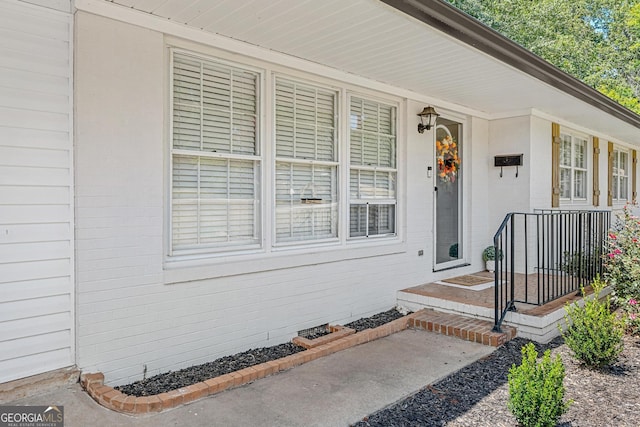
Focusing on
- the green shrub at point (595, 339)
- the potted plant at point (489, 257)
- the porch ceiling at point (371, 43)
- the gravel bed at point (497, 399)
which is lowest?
the gravel bed at point (497, 399)

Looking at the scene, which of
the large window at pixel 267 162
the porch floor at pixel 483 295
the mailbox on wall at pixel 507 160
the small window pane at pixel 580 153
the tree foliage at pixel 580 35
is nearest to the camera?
the large window at pixel 267 162

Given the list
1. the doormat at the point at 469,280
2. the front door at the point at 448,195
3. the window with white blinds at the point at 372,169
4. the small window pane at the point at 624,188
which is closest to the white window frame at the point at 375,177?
the window with white blinds at the point at 372,169

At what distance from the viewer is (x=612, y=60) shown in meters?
16.4

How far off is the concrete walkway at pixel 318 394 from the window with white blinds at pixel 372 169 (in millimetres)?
1522

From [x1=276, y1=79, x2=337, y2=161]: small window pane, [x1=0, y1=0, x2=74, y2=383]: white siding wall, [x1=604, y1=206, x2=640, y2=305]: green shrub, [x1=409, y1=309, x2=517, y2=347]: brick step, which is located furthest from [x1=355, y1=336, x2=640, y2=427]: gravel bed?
[x1=276, y1=79, x2=337, y2=161]: small window pane

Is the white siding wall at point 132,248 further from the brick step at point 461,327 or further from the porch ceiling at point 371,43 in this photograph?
the brick step at point 461,327

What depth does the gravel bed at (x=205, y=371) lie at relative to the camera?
3068 mm

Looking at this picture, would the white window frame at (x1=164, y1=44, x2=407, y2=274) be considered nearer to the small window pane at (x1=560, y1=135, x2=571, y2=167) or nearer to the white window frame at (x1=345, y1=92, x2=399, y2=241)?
the white window frame at (x1=345, y1=92, x2=399, y2=241)

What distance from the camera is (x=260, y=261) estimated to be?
3.85 metres

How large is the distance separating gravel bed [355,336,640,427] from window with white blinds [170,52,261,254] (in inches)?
75.2

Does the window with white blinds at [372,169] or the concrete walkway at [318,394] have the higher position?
the window with white blinds at [372,169]

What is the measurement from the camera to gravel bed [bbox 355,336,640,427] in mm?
2701

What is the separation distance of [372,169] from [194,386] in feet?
10.0


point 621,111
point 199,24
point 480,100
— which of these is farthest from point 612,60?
point 199,24
